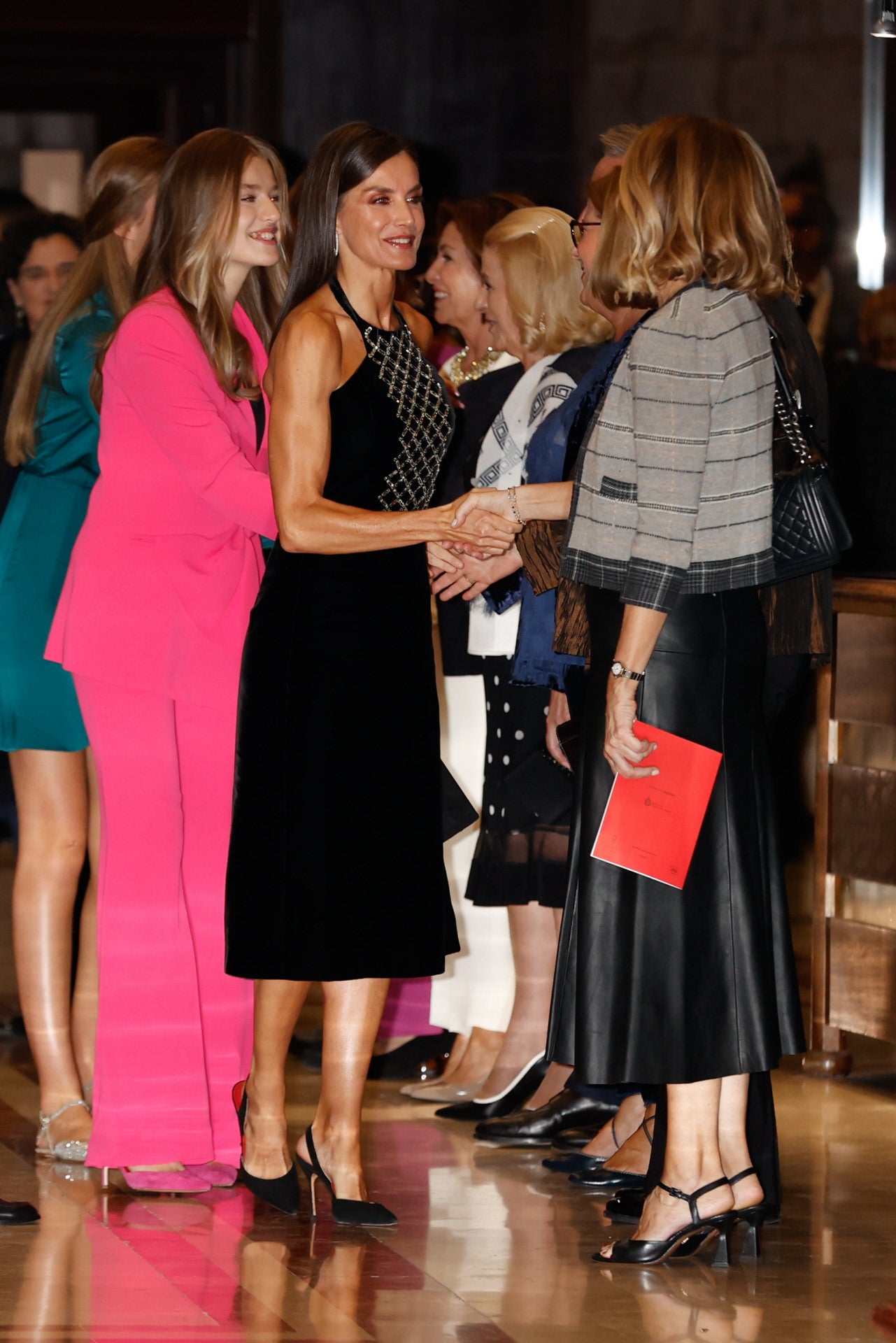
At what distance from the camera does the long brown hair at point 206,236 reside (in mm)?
3410

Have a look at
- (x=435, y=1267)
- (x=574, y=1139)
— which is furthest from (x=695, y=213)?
(x=574, y=1139)

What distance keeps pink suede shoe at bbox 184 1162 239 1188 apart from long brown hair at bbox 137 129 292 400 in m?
1.33

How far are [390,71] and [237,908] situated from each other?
4.28 meters

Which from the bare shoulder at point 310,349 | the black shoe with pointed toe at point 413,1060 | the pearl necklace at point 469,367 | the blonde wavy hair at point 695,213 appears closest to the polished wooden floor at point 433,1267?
the black shoe with pointed toe at point 413,1060

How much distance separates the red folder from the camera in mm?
2871

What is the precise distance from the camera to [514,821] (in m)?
3.90

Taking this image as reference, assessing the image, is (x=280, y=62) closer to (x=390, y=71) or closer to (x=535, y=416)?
(x=390, y=71)

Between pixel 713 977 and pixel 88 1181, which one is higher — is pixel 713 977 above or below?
above

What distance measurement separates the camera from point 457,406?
409 centimetres

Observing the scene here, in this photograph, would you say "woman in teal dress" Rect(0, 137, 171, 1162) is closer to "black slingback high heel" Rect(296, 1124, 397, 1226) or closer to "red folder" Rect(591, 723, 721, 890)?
"black slingback high heel" Rect(296, 1124, 397, 1226)

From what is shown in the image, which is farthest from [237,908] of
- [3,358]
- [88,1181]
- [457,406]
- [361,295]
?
[3,358]

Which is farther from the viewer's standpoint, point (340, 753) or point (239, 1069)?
point (239, 1069)

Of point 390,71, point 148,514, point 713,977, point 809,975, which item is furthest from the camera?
point 390,71

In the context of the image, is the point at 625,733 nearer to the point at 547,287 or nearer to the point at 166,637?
the point at 166,637
